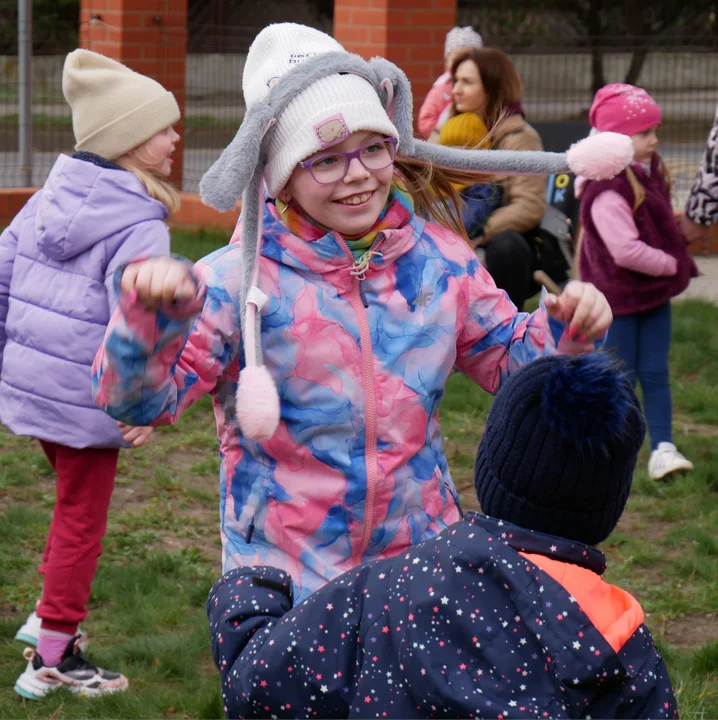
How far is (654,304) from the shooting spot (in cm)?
540

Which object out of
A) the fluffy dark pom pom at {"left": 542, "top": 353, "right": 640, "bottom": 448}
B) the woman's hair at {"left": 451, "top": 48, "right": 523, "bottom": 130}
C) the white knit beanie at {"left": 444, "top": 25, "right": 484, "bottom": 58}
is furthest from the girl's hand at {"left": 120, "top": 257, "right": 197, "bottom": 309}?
the white knit beanie at {"left": 444, "top": 25, "right": 484, "bottom": 58}

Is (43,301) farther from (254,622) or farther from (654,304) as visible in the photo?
(654,304)

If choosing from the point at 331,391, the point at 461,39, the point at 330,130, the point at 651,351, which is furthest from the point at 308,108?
the point at 461,39

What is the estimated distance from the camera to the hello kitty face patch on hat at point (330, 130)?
241cm

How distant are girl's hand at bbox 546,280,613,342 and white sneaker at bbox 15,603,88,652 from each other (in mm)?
2115

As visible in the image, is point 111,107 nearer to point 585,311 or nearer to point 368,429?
point 368,429

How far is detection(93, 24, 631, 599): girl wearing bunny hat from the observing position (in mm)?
2410

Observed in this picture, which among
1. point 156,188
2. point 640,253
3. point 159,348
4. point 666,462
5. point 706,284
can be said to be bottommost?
point 666,462

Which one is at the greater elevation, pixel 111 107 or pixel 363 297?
pixel 111 107

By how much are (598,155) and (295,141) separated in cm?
64

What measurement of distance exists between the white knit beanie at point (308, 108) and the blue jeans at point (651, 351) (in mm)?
3153

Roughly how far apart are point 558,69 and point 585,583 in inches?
560

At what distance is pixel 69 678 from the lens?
3699 mm

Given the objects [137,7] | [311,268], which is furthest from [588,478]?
[137,7]
